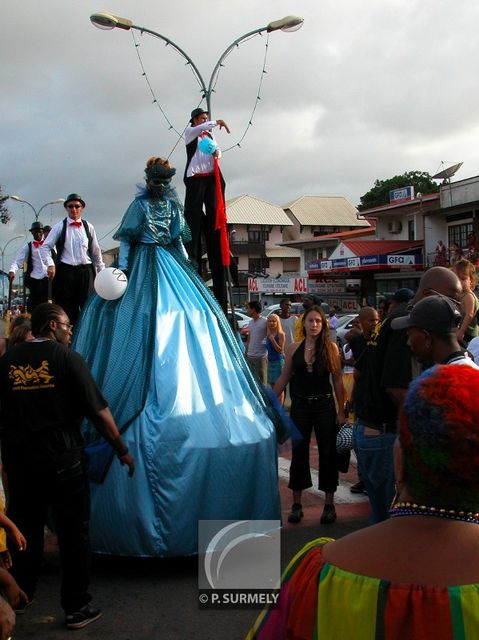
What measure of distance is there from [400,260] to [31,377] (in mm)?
33490

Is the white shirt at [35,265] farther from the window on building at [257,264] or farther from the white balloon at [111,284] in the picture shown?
the window on building at [257,264]

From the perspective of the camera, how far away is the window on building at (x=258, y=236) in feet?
197

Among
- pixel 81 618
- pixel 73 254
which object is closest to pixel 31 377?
pixel 81 618

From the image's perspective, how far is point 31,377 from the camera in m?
3.59

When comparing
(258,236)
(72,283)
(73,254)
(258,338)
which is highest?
(258,236)

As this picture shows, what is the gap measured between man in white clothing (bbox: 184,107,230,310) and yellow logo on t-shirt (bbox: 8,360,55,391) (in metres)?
2.73

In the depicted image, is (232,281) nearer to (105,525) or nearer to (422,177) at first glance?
(105,525)

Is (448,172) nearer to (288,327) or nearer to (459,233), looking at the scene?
(459,233)

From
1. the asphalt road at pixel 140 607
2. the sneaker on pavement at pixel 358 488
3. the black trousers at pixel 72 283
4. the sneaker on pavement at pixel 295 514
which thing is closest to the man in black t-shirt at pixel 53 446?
the asphalt road at pixel 140 607

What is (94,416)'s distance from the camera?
3.67 metres

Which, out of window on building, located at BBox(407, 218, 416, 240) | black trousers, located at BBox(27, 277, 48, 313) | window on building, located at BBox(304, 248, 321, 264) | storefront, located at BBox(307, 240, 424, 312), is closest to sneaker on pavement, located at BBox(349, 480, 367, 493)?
black trousers, located at BBox(27, 277, 48, 313)

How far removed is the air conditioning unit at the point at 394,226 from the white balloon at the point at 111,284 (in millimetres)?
37273

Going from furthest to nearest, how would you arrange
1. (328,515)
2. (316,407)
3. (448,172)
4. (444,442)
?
1. (448,172)
2. (316,407)
3. (328,515)
4. (444,442)

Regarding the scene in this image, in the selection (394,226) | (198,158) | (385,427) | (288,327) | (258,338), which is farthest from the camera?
(394,226)
